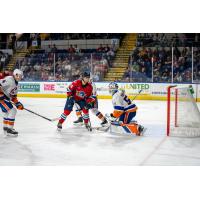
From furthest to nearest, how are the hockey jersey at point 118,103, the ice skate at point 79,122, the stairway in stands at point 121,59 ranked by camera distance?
1. the stairway in stands at point 121,59
2. the ice skate at point 79,122
3. the hockey jersey at point 118,103

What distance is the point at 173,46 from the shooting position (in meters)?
9.49

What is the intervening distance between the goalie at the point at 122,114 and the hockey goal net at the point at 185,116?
0.45 meters

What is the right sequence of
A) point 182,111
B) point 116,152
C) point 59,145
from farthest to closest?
point 182,111
point 59,145
point 116,152

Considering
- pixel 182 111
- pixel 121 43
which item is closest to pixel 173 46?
pixel 121 43

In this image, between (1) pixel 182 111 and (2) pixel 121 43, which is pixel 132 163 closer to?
(1) pixel 182 111

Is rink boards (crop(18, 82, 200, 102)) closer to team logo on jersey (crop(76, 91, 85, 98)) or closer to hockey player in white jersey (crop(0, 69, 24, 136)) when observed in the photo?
team logo on jersey (crop(76, 91, 85, 98))

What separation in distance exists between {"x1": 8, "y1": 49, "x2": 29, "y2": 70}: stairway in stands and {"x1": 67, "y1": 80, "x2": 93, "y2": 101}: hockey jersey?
20.1ft

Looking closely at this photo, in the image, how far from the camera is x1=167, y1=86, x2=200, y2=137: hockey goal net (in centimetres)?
468

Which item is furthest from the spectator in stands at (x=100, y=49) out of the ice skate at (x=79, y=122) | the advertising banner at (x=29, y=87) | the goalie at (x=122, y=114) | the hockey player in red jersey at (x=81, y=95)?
the goalie at (x=122, y=114)

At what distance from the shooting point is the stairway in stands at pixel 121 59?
9.86 meters

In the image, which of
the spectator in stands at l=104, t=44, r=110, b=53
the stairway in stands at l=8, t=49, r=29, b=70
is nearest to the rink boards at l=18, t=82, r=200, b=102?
Result: the stairway in stands at l=8, t=49, r=29, b=70

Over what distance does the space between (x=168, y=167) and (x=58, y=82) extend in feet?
24.4

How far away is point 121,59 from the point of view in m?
10.0

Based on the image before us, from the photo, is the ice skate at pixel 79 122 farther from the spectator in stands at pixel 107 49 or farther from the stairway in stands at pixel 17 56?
the stairway in stands at pixel 17 56
